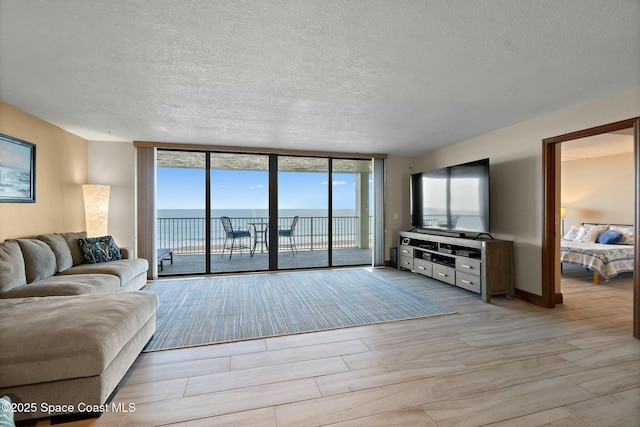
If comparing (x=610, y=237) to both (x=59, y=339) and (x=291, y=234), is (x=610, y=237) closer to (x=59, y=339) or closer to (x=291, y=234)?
(x=291, y=234)

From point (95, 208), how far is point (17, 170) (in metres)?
1.21

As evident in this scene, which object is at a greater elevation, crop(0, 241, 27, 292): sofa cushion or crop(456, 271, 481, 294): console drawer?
crop(0, 241, 27, 292): sofa cushion

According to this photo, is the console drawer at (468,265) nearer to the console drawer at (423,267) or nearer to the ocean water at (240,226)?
the console drawer at (423,267)

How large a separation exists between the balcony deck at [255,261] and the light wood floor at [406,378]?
3094 millimetres

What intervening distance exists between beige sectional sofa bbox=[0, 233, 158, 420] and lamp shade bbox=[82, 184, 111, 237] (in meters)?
1.63

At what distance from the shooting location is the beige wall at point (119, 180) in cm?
440

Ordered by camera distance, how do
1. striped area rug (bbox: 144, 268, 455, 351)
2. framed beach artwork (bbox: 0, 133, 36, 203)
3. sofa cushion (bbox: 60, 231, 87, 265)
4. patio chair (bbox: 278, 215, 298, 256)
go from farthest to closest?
1. patio chair (bbox: 278, 215, 298, 256)
2. sofa cushion (bbox: 60, 231, 87, 265)
3. framed beach artwork (bbox: 0, 133, 36, 203)
4. striped area rug (bbox: 144, 268, 455, 351)

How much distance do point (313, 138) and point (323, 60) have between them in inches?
87.1

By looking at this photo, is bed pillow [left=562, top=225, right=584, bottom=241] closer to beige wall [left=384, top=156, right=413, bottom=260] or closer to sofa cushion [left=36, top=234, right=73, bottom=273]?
beige wall [left=384, top=156, right=413, bottom=260]

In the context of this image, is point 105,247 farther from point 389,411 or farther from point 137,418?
point 389,411

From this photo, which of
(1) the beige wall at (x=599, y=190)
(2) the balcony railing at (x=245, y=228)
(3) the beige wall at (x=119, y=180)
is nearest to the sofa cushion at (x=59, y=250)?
(3) the beige wall at (x=119, y=180)

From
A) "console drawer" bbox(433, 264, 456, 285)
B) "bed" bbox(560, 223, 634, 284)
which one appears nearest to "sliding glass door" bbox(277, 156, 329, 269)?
"console drawer" bbox(433, 264, 456, 285)

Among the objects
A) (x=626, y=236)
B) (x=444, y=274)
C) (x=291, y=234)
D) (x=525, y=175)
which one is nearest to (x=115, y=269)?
(x=291, y=234)

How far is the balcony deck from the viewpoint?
17.4 ft
